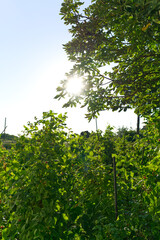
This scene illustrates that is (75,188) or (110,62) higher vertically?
(110,62)

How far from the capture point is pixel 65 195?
249cm

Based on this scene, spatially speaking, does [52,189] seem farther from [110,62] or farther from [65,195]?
[110,62]

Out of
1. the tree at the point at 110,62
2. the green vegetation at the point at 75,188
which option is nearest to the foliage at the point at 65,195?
the green vegetation at the point at 75,188

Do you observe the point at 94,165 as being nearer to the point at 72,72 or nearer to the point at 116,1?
the point at 72,72

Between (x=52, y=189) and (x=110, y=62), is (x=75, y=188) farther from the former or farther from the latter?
(x=110, y=62)

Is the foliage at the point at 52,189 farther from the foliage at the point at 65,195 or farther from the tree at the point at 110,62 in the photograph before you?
the tree at the point at 110,62

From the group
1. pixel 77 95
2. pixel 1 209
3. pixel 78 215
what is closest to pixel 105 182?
pixel 78 215

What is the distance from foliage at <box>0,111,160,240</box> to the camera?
227 centimetres

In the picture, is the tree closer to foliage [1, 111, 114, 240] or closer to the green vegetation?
the green vegetation

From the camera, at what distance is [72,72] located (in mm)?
4699

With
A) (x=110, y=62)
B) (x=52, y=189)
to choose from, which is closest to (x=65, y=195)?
(x=52, y=189)

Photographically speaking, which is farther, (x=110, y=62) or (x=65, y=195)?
(x=110, y=62)

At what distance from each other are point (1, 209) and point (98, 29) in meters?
4.56

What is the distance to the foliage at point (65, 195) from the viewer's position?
2273mm
